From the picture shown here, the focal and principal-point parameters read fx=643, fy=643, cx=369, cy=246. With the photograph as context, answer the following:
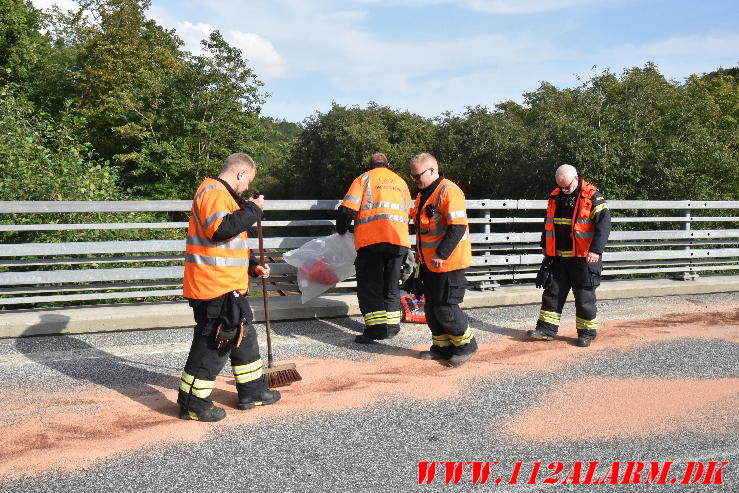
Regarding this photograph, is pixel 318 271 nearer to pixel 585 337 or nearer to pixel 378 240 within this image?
pixel 378 240

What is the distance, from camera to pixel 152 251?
22.6 ft

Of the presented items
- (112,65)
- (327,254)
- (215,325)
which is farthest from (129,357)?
(112,65)

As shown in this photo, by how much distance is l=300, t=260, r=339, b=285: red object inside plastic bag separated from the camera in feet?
22.8

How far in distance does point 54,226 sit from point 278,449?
4.07m

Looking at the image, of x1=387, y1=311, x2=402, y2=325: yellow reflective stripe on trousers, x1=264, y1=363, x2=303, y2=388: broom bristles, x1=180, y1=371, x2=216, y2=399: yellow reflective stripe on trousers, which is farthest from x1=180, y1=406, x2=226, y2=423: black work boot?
x1=387, y1=311, x2=402, y2=325: yellow reflective stripe on trousers

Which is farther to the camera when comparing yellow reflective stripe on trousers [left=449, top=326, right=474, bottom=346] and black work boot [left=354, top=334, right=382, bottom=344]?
black work boot [left=354, top=334, right=382, bottom=344]

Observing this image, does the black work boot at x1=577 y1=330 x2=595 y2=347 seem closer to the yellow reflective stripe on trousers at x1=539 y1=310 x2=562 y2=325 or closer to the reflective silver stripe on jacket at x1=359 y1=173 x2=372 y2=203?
the yellow reflective stripe on trousers at x1=539 y1=310 x2=562 y2=325

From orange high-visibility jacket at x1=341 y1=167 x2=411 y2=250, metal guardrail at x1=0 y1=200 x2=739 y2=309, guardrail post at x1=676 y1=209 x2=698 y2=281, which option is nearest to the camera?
orange high-visibility jacket at x1=341 y1=167 x2=411 y2=250

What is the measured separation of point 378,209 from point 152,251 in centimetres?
250

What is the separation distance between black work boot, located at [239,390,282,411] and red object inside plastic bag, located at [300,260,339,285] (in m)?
2.36

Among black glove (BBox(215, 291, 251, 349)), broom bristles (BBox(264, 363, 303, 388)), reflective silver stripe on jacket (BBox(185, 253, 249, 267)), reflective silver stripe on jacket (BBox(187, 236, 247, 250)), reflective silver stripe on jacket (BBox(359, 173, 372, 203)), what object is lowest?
broom bristles (BBox(264, 363, 303, 388))

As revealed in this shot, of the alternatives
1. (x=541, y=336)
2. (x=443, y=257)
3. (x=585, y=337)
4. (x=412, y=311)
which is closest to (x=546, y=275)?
(x=541, y=336)

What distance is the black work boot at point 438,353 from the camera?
5.86 m

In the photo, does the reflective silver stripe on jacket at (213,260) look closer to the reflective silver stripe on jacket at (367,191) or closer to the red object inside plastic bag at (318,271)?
the reflective silver stripe on jacket at (367,191)
